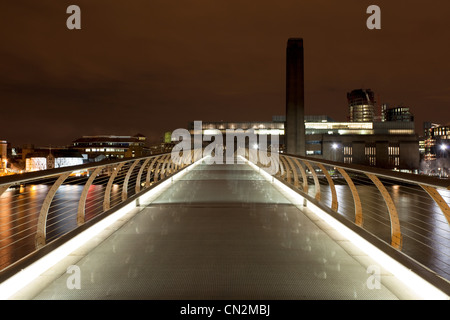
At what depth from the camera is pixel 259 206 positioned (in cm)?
608

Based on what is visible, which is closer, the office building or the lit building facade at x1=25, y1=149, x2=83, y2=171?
the lit building facade at x1=25, y1=149, x2=83, y2=171

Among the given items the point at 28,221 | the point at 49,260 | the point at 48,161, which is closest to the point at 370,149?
the point at 48,161

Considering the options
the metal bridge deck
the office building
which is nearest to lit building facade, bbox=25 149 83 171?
the metal bridge deck

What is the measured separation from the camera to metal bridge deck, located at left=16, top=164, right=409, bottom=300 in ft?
8.07

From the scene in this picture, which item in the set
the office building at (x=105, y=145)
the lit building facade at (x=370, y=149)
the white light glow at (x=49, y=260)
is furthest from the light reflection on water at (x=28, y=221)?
the office building at (x=105, y=145)

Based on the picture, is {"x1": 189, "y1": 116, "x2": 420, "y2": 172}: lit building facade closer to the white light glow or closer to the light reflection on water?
the light reflection on water

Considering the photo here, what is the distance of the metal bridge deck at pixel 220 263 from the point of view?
8.07 feet

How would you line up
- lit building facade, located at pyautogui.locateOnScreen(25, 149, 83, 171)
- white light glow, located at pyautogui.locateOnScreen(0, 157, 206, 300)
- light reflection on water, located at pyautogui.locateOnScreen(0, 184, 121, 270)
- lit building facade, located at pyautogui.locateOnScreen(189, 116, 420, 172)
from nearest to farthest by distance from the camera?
1. white light glow, located at pyautogui.locateOnScreen(0, 157, 206, 300)
2. light reflection on water, located at pyautogui.locateOnScreen(0, 184, 121, 270)
3. lit building facade, located at pyautogui.locateOnScreen(25, 149, 83, 171)
4. lit building facade, located at pyautogui.locateOnScreen(189, 116, 420, 172)

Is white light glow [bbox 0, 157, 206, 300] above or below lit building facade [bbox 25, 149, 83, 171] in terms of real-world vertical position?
below

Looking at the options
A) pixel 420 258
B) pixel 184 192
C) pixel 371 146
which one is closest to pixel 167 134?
pixel 371 146

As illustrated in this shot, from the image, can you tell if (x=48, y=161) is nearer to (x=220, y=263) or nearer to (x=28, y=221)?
(x=28, y=221)

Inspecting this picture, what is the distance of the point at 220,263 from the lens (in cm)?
306
